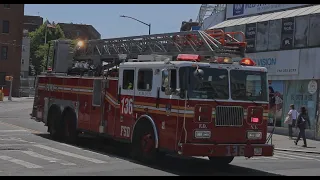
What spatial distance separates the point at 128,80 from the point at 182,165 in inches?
103

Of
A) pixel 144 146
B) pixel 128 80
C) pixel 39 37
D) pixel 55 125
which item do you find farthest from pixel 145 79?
pixel 39 37

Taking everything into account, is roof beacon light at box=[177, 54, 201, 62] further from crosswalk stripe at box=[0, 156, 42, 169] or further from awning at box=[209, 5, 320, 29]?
awning at box=[209, 5, 320, 29]

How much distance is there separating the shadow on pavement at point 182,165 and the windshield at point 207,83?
1798 mm

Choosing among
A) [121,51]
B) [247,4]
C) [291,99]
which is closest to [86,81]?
[121,51]

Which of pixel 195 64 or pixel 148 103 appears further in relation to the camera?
pixel 148 103

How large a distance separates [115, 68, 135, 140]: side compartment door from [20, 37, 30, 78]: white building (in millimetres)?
77274

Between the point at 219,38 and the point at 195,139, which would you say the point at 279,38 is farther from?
the point at 195,139

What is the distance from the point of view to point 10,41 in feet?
237

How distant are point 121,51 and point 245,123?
5858 millimetres

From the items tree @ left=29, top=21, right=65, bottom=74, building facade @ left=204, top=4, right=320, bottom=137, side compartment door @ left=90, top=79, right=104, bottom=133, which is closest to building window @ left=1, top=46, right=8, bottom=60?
tree @ left=29, top=21, right=65, bottom=74

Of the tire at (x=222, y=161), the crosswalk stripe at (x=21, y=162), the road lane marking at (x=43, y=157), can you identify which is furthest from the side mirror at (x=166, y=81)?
the crosswalk stripe at (x=21, y=162)

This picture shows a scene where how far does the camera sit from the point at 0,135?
19406 millimetres

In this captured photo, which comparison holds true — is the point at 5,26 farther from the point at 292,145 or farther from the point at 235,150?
the point at 235,150

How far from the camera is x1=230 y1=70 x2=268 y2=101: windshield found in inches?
484
